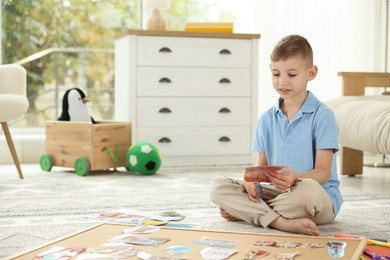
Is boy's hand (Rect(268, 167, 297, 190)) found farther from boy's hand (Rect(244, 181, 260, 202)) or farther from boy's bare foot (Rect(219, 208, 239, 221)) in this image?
boy's bare foot (Rect(219, 208, 239, 221))

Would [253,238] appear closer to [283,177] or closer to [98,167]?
[283,177]

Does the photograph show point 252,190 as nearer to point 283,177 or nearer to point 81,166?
point 283,177

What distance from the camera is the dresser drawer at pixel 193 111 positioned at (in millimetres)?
3709

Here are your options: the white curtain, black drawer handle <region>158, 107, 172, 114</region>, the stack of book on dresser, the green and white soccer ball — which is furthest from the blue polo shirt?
the white curtain

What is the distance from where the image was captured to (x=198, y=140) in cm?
382

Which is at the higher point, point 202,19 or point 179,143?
point 202,19

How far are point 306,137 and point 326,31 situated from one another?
2.57 metres

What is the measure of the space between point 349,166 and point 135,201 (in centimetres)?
140

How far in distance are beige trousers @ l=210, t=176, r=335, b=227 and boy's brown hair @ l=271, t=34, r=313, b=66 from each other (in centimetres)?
38

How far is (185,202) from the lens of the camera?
8.02 ft

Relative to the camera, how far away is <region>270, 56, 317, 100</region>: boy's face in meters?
1.92

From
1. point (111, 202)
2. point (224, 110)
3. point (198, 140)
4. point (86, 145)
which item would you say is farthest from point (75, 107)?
point (111, 202)

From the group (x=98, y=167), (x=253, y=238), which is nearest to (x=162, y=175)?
(x=98, y=167)

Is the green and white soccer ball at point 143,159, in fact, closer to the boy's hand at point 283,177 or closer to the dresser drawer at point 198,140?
the dresser drawer at point 198,140
